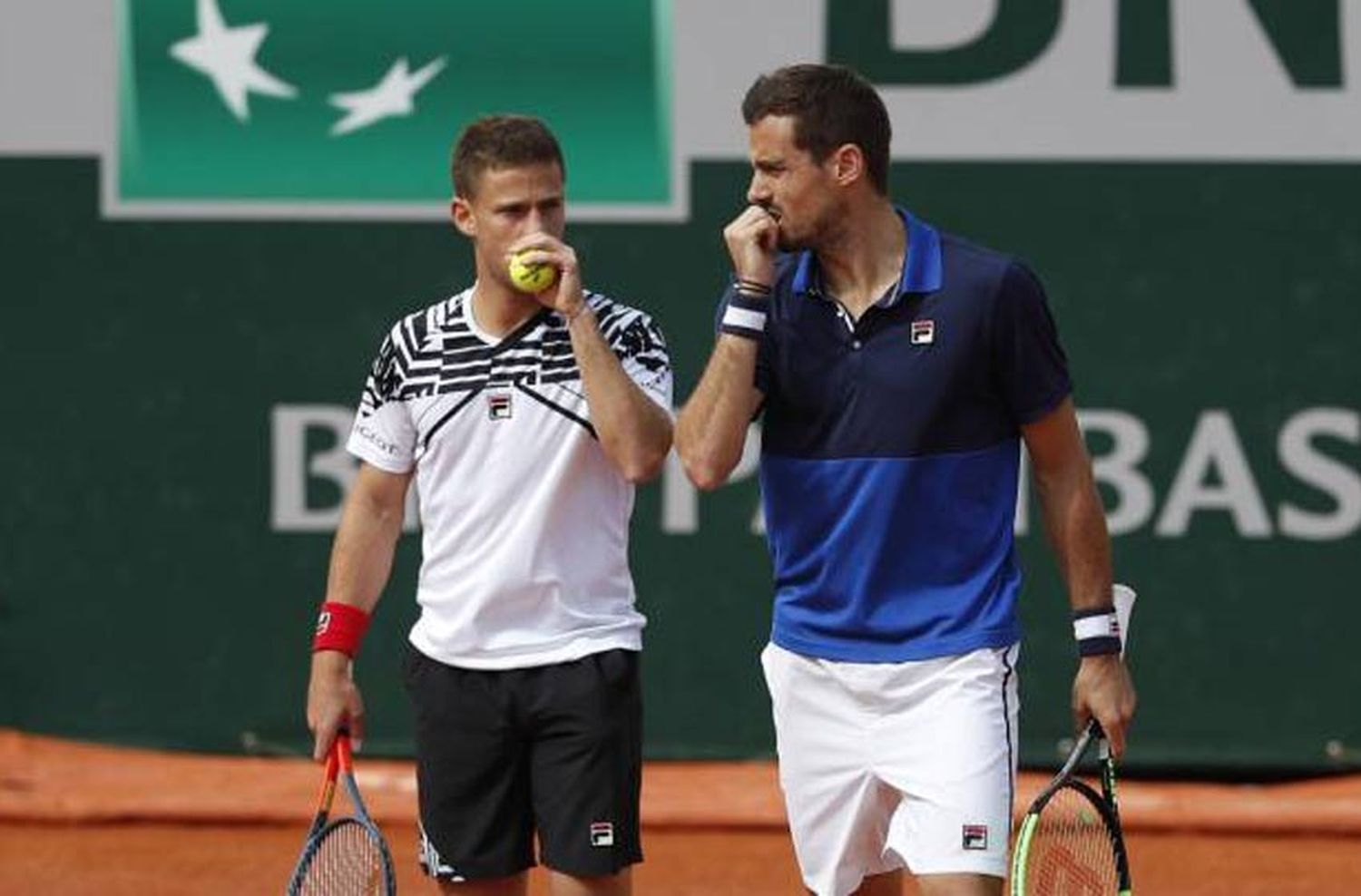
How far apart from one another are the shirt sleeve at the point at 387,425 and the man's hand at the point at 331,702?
0.33 meters

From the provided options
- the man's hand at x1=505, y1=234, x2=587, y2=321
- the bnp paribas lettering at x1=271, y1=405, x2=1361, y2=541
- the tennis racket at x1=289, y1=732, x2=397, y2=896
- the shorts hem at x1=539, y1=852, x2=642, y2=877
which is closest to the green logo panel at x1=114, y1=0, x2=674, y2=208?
the bnp paribas lettering at x1=271, y1=405, x2=1361, y2=541

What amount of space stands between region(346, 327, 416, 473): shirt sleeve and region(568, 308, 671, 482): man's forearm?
0.38 metres

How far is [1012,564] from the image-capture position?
457cm

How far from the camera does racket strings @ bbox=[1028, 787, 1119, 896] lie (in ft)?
14.3

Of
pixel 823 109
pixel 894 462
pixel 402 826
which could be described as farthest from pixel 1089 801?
pixel 402 826

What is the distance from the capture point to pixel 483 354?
4.74 meters

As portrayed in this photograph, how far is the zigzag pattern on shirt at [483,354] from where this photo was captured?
471 cm

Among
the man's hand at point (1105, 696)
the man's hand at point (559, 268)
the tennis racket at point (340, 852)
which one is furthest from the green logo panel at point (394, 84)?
the man's hand at point (1105, 696)

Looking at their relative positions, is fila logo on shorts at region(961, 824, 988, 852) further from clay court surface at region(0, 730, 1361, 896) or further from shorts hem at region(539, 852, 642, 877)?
A: clay court surface at region(0, 730, 1361, 896)

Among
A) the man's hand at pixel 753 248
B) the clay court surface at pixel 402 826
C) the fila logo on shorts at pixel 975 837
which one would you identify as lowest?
the clay court surface at pixel 402 826

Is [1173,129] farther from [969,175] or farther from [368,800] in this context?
[368,800]

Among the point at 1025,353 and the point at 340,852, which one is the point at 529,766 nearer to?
the point at 340,852

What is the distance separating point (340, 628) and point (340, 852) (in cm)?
39

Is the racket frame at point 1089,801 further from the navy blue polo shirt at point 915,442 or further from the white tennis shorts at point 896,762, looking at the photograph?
the navy blue polo shirt at point 915,442
